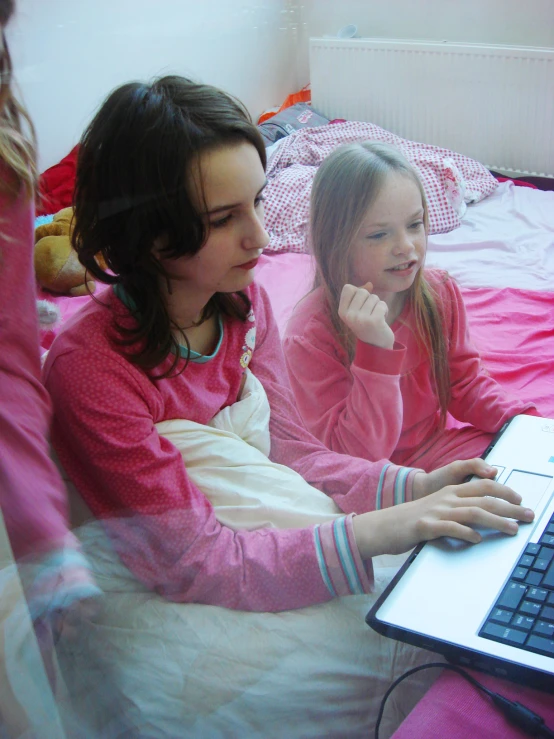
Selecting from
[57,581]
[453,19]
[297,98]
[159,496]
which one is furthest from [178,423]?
[453,19]

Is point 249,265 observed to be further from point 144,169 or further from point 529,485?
point 529,485

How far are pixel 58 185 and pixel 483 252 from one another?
631 millimetres

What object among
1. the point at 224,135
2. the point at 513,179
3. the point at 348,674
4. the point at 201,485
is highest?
the point at 224,135

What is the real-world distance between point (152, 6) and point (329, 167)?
9.1 inches

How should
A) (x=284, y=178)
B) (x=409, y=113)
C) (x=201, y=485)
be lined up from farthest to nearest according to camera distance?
(x=409, y=113) < (x=284, y=178) < (x=201, y=485)

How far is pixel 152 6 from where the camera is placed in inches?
23.4

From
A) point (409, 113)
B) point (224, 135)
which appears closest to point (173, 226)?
point (224, 135)

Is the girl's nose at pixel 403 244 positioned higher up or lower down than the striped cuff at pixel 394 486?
higher up

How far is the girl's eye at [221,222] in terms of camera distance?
1.73 feet

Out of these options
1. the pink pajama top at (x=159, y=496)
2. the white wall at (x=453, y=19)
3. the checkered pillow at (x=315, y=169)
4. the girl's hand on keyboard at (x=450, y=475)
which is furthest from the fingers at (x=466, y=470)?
the white wall at (x=453, y=19)

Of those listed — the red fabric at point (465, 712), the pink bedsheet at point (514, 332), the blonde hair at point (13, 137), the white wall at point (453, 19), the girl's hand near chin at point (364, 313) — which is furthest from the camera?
the white wall at point (453, 19)

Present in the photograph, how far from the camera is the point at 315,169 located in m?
0.76

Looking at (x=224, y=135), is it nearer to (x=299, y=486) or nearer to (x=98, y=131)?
(x=98, y=131)

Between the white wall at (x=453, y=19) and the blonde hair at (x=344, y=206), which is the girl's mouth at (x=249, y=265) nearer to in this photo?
the blonde hair at (x=344, y=206)
